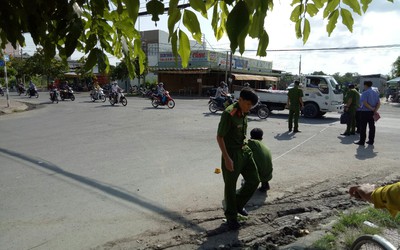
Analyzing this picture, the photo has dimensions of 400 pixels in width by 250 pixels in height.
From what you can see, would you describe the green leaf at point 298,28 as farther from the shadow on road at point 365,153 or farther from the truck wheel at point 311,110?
the truck wheel at point 311,110

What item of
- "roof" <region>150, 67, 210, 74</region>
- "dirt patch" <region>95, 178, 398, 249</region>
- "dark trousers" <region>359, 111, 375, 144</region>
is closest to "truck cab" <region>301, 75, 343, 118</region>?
"dark trousers" <region>359, 111, 375, 144</region>

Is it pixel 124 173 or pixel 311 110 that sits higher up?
pixel 311 110

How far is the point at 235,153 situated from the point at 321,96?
40.0 ft

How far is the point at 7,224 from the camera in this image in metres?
4.04

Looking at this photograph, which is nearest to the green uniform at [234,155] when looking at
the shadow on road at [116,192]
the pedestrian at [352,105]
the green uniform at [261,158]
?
the shadow on road at [116,192]

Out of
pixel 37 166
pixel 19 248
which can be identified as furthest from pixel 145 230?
pixel 37 166

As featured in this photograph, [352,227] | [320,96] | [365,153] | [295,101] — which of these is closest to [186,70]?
[320,96]

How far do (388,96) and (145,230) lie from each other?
3893 cm

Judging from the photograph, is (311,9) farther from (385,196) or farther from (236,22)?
(385,196)

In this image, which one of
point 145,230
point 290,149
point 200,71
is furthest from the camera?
point 200,71

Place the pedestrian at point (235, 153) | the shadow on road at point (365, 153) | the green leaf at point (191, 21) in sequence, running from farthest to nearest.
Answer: the shadow on road at point (365, 153)
the pedestrian at point (235, 153)
the green leaf at point (191, 21)

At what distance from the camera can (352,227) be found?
12.6 feet

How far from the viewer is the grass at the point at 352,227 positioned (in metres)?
3.48

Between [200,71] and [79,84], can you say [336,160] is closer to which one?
[200,71]
